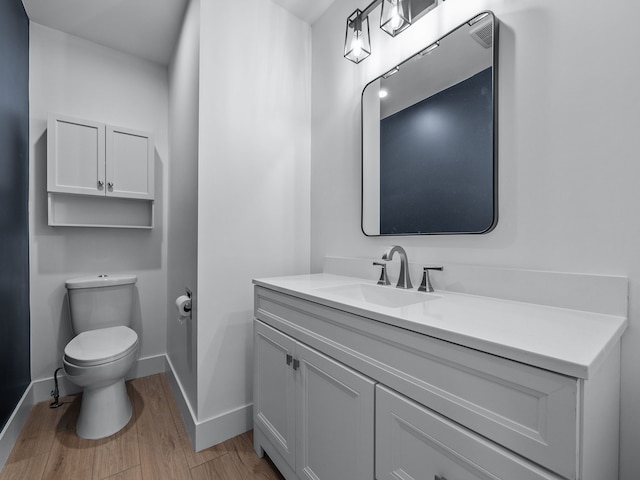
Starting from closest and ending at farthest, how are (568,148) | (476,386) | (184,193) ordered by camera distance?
(476,386) → (568,148) → (184,193)

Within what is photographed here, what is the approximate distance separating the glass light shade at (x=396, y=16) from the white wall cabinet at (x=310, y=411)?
1.33 metres

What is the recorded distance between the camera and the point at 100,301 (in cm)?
196

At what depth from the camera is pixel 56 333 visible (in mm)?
1984

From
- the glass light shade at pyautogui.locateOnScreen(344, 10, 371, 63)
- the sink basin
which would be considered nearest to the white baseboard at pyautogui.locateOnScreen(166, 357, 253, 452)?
the sink basin

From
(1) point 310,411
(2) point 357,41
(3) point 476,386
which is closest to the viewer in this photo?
(3) point 476,386

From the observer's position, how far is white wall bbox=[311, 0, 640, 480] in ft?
2.54

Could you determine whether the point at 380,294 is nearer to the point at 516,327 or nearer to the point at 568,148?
the point at 516,327

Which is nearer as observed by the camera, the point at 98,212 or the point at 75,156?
the point at 75,156

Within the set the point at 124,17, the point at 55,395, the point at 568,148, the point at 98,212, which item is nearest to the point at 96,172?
the point at 98,212

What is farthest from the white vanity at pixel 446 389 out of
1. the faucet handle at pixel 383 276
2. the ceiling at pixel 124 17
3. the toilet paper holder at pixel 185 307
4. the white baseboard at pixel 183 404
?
the ceiling at pixel 124 17

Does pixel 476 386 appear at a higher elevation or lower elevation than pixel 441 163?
lower

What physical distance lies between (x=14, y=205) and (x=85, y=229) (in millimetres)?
473

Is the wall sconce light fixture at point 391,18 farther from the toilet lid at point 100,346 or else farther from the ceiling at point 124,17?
the toilet lid at point 100,346

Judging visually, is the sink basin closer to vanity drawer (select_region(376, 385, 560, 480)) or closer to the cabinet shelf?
vanity drawer (select_region(376, 385, 560, 480))
